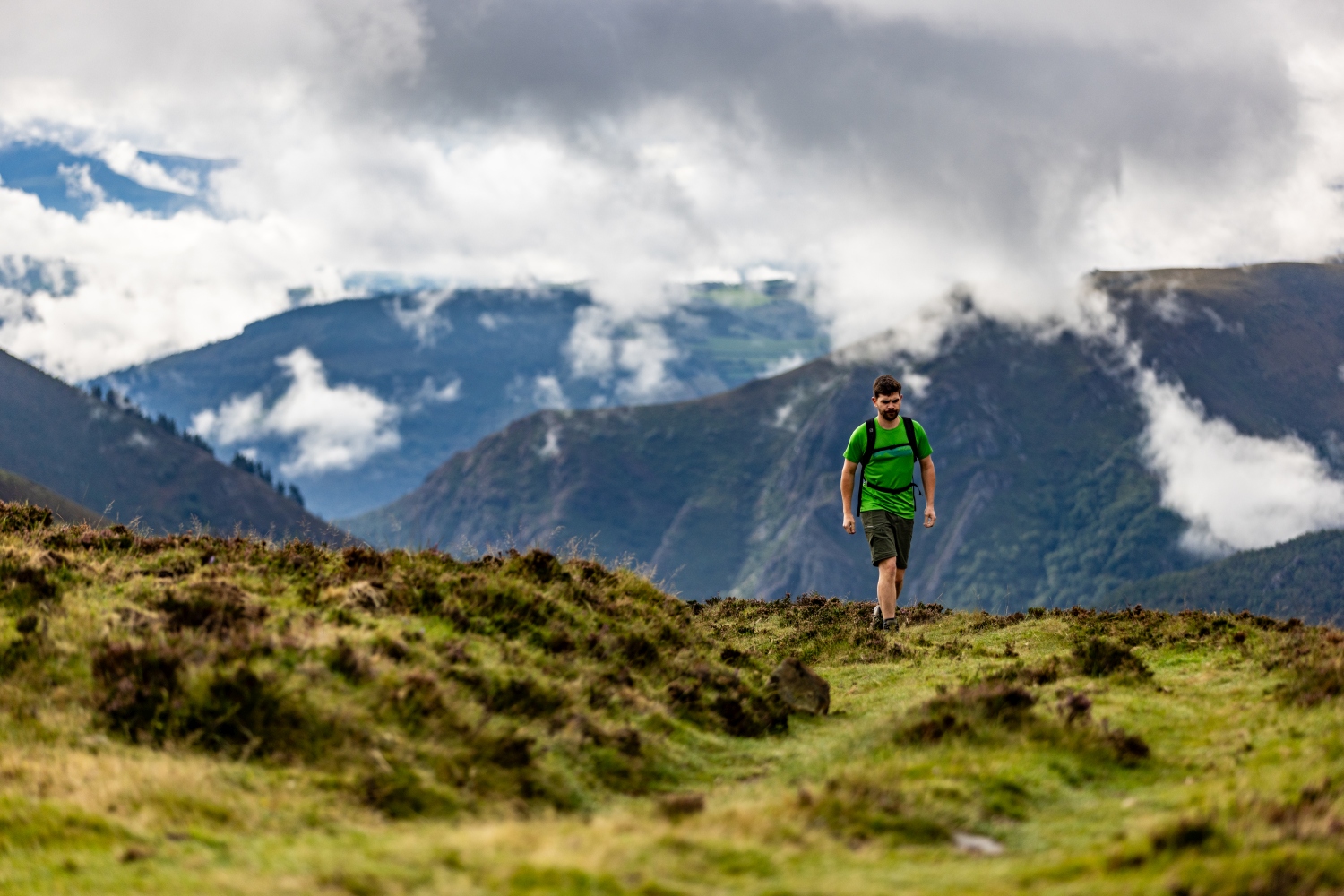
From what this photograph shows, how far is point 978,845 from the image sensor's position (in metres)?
8.24

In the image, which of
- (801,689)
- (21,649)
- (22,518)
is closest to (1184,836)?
(801,689)

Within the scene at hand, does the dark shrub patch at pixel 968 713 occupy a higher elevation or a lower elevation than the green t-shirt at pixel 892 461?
lower

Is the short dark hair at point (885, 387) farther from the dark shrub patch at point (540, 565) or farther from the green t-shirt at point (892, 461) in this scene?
the dark shrub patch at point (540, 565)

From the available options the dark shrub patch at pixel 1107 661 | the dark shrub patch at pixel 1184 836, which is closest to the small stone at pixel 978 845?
the dark shrub patch at pixel 1184 836

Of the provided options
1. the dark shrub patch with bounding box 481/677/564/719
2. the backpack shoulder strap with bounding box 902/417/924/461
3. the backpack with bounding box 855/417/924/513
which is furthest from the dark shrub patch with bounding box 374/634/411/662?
the backpack shoulder strap with bounding box 902/417/924/461

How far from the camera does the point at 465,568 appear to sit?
15742mm

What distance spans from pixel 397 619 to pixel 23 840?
5417 millimetres

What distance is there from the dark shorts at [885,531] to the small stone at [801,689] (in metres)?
5.30

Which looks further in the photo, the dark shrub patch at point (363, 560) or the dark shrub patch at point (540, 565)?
the dark shrub patch at point (540, 565)

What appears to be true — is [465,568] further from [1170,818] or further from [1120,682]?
[1170,818]

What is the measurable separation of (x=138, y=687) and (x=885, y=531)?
13.1 m

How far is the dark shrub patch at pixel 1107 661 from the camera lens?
51.2ft

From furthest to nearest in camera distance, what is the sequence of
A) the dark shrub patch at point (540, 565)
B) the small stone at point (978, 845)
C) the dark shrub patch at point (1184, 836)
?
the dark shrub patch at point (540, 565) → the small stone at point (978, 845) → the dark shrub patch at point (1184, 836)

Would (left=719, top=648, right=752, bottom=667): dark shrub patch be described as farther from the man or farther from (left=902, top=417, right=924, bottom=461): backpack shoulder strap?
(left=902, top=417, right=924, bottom=461): backpack shoulder strap
